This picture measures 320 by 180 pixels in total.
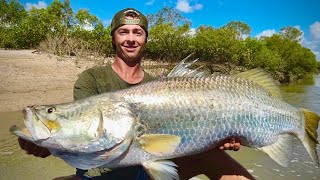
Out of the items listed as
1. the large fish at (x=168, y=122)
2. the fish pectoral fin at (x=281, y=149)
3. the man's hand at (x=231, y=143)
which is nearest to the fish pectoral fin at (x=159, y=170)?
the large fish at (x=168, y=122)

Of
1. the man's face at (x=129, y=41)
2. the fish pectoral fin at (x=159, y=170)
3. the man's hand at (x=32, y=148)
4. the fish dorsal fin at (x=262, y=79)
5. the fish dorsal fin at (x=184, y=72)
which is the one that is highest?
the man's face at (x=129, y=41)

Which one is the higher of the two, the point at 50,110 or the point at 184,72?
the point at 184,72

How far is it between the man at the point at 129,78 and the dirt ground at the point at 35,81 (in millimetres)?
8838

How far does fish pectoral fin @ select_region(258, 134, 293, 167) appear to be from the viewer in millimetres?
2834

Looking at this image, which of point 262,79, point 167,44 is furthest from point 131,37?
point 167,44

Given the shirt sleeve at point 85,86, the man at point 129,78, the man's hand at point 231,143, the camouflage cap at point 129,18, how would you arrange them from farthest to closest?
1. the camouflage cap at point 129,18
2. the man at point 129,78
3. the shirt sleeve at point 85,86
4. the man's hand at point 231,143

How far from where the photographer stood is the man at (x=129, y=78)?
3.17 m

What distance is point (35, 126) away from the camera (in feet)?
6.93

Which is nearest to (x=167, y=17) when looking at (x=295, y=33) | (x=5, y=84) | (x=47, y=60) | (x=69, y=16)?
(x=69, y=16)

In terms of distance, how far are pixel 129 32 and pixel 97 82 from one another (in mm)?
605

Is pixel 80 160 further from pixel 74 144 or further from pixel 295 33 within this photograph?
pixel 295 33

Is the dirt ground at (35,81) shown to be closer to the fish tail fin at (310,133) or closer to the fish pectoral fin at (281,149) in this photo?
the fish pectoral fin at (281,149)

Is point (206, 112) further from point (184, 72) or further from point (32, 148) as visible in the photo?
point (32, 148)

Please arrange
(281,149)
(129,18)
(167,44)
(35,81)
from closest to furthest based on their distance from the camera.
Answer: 1. (281,149)
2. (129,18)
3. (35,81)
4. (167,44)
